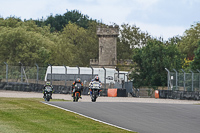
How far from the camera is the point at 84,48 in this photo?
121 metres

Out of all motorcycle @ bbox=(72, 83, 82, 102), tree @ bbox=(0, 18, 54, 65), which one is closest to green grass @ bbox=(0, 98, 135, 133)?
motorcycle @ bbox=(72, 83, 82, 102)

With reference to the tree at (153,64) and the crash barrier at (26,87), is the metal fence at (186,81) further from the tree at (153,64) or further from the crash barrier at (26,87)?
the tree at (153,64)

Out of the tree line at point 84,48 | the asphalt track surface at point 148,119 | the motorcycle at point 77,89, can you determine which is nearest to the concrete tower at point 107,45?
the tree line at point 84,48

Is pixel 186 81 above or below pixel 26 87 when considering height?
above

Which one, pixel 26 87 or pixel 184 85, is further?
pixel 26 87

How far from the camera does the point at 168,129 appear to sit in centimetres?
1661

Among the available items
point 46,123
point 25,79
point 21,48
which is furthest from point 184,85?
point 21,48

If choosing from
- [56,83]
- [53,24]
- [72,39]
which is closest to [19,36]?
[56,83]

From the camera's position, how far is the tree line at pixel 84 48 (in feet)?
238

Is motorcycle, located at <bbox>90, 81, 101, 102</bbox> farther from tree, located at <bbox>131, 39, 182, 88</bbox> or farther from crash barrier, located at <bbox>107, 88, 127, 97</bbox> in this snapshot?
tree, located at <bbox>131, 39, 182, 88</bbox>

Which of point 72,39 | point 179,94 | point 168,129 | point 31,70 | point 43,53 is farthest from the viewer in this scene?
point 72,39

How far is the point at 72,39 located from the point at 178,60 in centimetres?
5985

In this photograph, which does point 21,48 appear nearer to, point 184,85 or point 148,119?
point 184,85

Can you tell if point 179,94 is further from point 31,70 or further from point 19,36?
point 19,36
